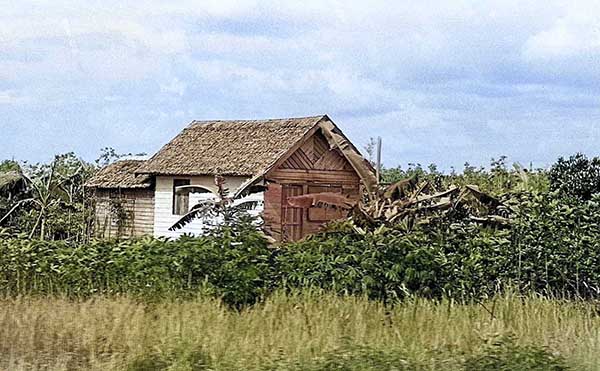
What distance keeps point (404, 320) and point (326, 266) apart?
7.41 feet

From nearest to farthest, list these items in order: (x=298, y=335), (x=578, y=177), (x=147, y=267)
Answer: (x=298, y=335), (x=147, y=267), (x=578, y=177)

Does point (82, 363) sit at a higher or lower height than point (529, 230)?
lower

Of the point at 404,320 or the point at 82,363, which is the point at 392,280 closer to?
the point at 404,320

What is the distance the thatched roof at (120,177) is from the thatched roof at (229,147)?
718mm

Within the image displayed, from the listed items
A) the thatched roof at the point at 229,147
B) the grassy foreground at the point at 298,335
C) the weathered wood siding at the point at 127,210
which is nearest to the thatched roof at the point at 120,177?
the weathered wood siding at the point at 127,210

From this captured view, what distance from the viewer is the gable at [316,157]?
31.7 m

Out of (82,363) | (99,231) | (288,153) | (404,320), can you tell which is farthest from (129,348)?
(99,231)

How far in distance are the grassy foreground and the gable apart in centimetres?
1925

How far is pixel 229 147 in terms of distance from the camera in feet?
111

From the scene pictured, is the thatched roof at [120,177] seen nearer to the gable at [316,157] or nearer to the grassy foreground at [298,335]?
the gable at [316,157]

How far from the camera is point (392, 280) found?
12664 millimetres

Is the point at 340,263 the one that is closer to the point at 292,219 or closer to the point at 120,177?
the point at 292,219

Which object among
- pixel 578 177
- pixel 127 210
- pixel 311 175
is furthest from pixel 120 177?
pixel 578 177

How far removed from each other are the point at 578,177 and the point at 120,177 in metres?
22.9
